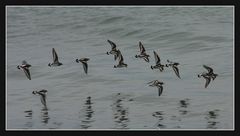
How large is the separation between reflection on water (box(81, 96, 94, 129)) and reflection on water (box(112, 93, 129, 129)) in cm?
70

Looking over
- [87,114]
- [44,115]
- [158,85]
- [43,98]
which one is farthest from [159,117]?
[43,98]

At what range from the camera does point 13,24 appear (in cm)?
4216

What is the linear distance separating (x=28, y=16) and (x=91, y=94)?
1761 centimetres

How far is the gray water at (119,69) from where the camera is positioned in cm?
2373

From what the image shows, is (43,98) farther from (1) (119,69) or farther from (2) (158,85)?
(1) (119,69)

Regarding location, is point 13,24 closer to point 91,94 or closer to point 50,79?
point 50,79

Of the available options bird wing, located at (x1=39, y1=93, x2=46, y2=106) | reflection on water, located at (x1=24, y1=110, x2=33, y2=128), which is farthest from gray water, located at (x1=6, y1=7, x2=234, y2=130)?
bird wing, located at (x1=39, y1=93, x2=46, y2=106)

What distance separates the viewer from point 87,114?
952 inches

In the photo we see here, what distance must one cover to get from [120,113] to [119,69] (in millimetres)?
6196

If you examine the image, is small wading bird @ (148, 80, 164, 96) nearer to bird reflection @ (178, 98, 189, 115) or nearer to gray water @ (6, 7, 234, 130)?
gray water @ (6, 7, 234, 130)

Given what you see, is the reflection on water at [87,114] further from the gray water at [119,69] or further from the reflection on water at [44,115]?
the reflection on water at [44,115]

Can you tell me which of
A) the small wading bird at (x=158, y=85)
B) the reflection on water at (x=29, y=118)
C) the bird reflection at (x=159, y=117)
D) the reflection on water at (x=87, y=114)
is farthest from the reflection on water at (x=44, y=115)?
the small wading bird at (x=158, y=85)

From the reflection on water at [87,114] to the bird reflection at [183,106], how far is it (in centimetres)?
266

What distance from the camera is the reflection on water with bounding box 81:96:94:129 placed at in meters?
22.9
